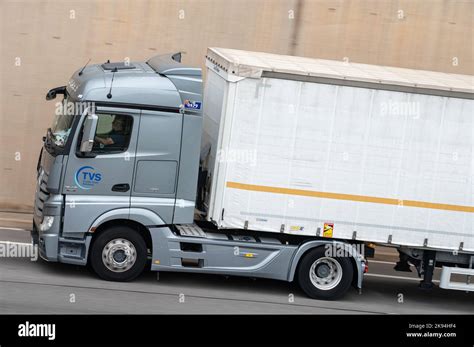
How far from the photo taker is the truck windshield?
1105cm

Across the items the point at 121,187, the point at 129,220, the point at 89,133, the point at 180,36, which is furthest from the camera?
the point at 180,36

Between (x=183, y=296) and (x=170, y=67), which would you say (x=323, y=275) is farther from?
(x=170, y=67)

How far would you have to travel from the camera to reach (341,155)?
11078mm

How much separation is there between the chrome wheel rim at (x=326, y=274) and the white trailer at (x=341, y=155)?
57 cm

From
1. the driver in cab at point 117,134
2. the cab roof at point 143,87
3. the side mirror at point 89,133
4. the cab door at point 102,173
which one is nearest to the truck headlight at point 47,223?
the cab door at point 102,173

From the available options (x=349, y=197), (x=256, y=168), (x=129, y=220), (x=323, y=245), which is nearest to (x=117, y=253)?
(x=129, y=220)

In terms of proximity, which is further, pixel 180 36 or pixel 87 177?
pixel 180 36

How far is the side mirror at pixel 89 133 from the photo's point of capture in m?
10.8

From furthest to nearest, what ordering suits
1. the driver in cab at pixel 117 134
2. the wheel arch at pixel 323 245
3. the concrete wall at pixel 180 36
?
the concrete wall at pixel 180 36, the wheel arch at pixel 323 245, the driver in cab at pixel 117 134

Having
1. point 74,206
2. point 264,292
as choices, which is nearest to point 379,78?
point 264,292

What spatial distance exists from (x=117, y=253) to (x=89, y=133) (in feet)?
5.87

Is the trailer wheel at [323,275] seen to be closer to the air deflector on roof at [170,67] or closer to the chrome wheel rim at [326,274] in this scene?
the chrome wheel rim at [326,274]

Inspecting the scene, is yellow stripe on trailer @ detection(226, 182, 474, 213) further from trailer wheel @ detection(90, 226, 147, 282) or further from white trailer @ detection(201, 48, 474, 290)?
trailer wheel @ detection(90, 226, 147, 282)

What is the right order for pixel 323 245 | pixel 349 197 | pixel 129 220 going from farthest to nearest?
pixel 323 245
pixel 129 220
pixel 349 197
